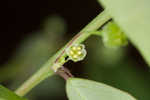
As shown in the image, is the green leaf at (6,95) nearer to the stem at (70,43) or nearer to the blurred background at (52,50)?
the stem at (70,43)

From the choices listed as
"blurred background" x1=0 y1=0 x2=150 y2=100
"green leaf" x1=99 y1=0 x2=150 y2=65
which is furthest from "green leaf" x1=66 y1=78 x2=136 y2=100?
"blurred background" x1=0 y1=0 x2=150 y2=100

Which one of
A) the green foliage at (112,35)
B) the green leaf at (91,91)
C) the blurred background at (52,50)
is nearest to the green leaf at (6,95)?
the green leaf at (91,91)

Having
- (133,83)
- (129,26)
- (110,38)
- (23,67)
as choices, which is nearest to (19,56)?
(23,67)

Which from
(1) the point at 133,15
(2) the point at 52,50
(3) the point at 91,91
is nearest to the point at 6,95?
(3) the point at 91,91

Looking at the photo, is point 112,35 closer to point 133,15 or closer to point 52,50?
point 133,15

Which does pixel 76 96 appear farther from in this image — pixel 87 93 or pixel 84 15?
pixel 84 15

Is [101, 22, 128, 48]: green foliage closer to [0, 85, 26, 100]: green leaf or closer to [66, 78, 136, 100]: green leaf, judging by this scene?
[66, 78, 136, 100]: green leaf

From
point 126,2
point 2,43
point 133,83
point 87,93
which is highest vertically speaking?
point 2,43
